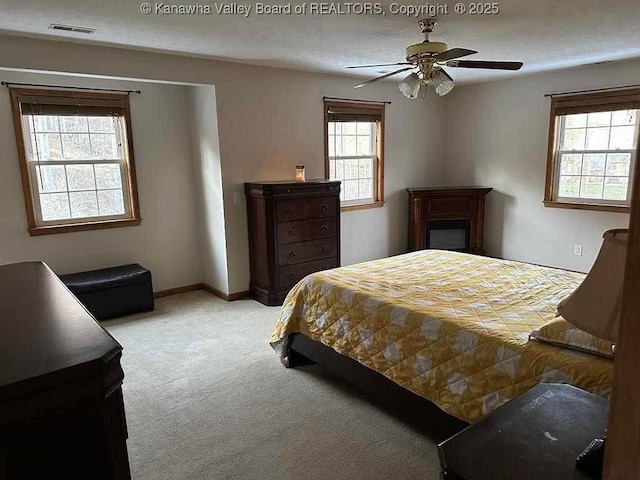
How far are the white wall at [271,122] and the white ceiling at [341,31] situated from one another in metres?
0.18

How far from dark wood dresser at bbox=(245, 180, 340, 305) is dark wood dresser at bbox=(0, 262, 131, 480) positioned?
332 cm

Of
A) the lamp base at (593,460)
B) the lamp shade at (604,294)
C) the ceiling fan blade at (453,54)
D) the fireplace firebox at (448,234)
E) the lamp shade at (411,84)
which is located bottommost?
the fireplace firebox at (448,234)

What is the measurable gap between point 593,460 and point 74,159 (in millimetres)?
4698

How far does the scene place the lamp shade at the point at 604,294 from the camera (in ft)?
3.40

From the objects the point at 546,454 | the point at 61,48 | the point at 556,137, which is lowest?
the point at 546,454

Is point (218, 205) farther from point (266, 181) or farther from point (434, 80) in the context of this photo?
point (434, 80)

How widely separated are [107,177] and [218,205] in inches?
46.1

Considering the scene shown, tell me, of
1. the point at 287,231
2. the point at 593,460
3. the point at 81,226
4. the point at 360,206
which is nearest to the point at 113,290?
the point at 81,226

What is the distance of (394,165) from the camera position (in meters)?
6.09

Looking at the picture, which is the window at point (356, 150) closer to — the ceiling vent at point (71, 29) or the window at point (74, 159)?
the window at point (74, 159)

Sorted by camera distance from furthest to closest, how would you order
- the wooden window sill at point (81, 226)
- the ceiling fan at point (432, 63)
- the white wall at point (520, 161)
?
the white wall at point (520, 161), the wooden window sill at point (81, 226), the ceiling fan at point (432, 63)

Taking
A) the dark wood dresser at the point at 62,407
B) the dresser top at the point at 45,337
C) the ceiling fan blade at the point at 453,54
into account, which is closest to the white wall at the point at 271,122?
the ceiling fan blade at the point at 453,54

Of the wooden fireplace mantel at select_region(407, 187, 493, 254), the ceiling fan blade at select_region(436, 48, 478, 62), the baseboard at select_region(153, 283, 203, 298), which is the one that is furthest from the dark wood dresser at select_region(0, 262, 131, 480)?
the wooden fireplace mantel at select_region(407, 187, 493, 254)

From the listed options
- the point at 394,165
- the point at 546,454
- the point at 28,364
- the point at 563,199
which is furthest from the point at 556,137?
the point at 28,364
